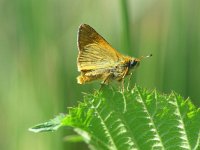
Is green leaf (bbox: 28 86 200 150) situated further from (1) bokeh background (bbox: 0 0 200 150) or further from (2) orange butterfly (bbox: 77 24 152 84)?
(1) bokeh background (bbox: 0 0 200 150)

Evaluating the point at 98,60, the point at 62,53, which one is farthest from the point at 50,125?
the point at 62,53

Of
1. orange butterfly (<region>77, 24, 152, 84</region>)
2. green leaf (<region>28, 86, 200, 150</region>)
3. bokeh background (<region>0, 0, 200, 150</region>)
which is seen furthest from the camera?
bokeh background (<region>0, 0, 200, 150</region>)

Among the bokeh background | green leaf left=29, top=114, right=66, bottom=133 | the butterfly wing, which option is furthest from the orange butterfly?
the bokeh background

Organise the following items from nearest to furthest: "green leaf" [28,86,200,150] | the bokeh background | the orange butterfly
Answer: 1. "green leaf" [28,86,200,150]
2. the orange butterfly
3. the bokeh background

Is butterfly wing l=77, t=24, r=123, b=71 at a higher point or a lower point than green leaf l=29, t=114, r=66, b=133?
higher

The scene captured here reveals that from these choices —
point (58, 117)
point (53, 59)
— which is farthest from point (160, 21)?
point (58, 117)

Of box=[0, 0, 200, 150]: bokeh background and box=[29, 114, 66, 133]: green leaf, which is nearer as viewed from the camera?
box=[29, 114, 66, 133]: green leaf

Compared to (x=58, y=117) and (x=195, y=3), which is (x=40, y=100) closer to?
(x=195, y=3)

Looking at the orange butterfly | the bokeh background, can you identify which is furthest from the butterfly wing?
the bokeh background
